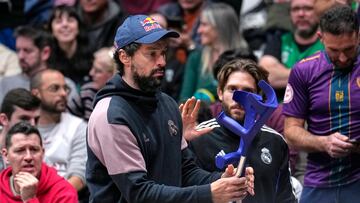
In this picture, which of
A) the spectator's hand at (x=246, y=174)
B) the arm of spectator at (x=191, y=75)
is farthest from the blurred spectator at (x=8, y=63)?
the spectator's hand at (x=246, y=174)

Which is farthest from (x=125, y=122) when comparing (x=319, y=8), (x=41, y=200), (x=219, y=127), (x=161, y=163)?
(x=319, y=8)

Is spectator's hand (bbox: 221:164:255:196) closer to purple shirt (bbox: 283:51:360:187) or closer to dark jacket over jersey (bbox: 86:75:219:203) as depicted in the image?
dark jacket over jersey (bbox: 86:75:219:203)

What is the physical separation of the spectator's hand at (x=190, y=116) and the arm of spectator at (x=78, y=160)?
6.34 ft

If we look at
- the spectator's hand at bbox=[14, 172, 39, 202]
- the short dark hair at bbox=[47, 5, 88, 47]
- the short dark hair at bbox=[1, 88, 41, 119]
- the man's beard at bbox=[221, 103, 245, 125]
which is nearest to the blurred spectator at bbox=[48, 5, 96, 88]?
the short dark hair at bbox=[47, 5, 88, 47]

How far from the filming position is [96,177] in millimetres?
4812

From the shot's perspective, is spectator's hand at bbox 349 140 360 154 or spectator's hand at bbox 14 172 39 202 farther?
spectator's hand at bbox 14 172 39 202

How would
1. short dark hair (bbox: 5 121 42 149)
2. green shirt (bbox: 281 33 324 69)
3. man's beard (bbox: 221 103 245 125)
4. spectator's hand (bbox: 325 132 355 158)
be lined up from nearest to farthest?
man's beard (bbox: 221 103 245 125), spectator's hand (bbox: 325 132 355 158), short dark hair (bbox: 5 121 42 149), green shirt (bbox: 281 33 324 69)

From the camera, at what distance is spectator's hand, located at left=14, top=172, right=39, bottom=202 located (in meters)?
6.06

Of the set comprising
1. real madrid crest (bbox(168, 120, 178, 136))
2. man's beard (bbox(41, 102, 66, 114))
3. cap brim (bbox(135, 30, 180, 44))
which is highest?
cap brim (bbox(135, 30, 180, 44))

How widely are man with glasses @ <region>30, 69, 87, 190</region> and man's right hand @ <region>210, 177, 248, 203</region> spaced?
2.80m

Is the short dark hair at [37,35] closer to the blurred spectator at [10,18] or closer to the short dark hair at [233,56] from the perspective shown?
the blurred spectator at [10,18]

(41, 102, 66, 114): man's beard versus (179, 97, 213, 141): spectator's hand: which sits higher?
(179, 97, 213, 141): spectator's hand

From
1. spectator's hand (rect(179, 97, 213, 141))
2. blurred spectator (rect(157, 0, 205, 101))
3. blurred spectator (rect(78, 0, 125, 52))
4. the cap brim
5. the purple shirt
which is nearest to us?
the cap brim

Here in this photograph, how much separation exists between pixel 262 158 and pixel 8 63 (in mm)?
4059
